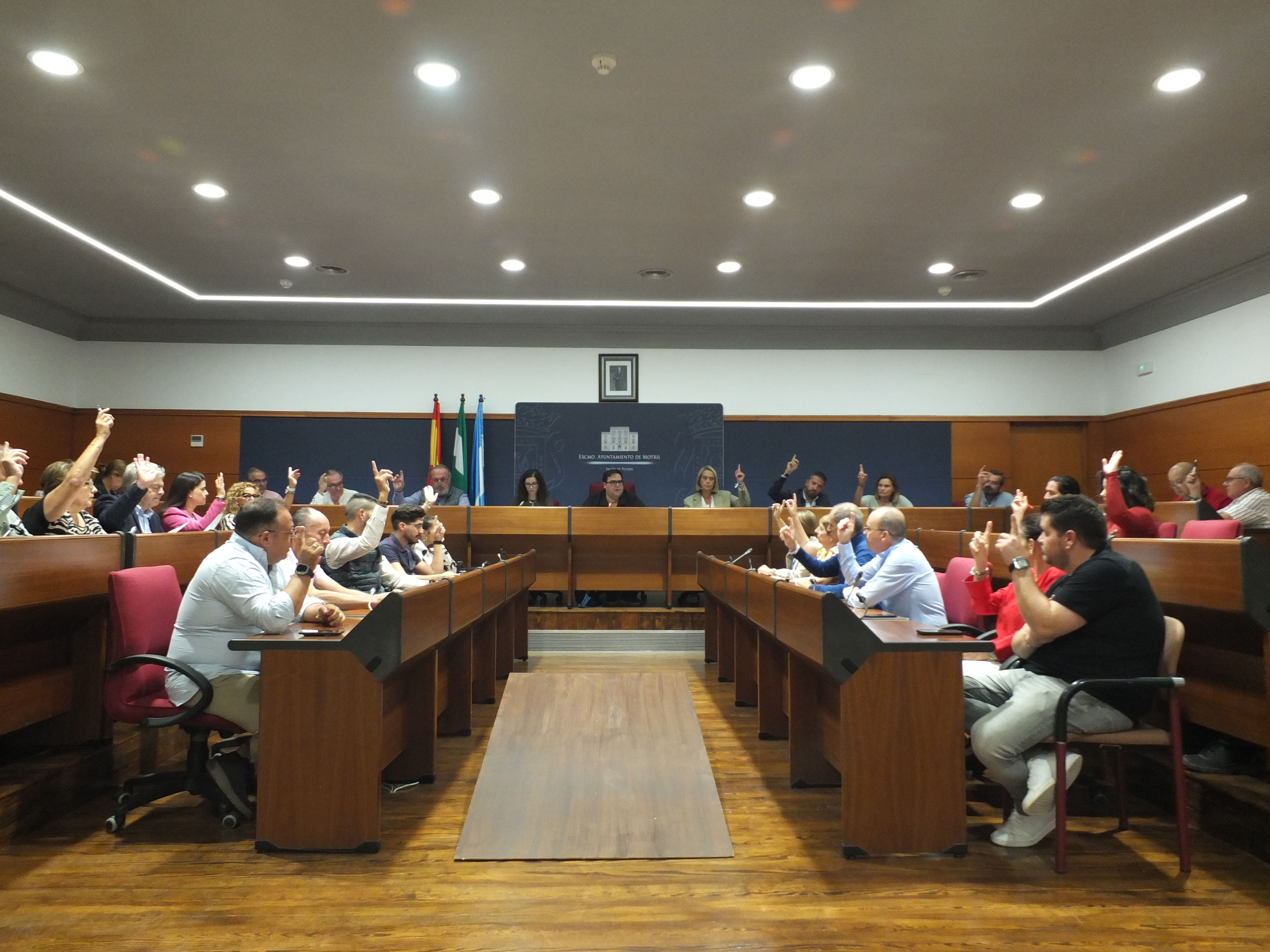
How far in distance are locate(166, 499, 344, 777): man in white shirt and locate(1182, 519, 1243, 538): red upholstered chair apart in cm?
385

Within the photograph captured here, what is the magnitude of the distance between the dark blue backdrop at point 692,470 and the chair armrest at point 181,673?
619cm

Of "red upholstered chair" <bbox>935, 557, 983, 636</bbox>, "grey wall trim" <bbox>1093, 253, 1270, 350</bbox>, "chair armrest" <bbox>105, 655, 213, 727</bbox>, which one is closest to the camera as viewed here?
"chair armrest" <bbox>105, 655, 213, 727</bbox>

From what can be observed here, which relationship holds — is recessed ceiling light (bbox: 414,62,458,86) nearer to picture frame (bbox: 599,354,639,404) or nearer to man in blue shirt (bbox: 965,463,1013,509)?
picture frame (bbox: 599,354,639,404)

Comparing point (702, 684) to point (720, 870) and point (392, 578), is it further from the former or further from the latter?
point (720, 870)

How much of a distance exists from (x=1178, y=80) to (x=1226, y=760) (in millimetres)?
3078

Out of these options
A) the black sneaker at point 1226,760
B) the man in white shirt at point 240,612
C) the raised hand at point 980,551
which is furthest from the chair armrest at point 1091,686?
the man in white shirt at point 240,612

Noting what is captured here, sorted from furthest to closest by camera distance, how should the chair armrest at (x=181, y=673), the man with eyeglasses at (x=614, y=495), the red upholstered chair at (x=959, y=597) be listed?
the man with eyeglasses at (x=614, y=495), the red upholstered chair at (x=959, y=597), the chair armrest at (x=181, y=673)

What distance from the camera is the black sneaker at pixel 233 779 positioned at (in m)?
2.93

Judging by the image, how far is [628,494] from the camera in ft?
26.0

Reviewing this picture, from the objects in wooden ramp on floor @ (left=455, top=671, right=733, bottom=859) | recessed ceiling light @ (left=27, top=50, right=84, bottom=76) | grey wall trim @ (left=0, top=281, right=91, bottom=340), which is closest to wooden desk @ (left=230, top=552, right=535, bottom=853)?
wooden ramp on floor @ (left=455, top=671, right=733, bottom=859)

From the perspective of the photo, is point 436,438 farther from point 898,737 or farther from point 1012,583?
point 898,737

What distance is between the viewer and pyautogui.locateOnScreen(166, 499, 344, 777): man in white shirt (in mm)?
2840

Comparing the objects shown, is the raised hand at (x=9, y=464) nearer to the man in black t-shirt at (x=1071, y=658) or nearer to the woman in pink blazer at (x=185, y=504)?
the woman in pink blazer at (x=185, y=504)

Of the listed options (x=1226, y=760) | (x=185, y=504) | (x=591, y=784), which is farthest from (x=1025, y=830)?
(x=185, y=504)
